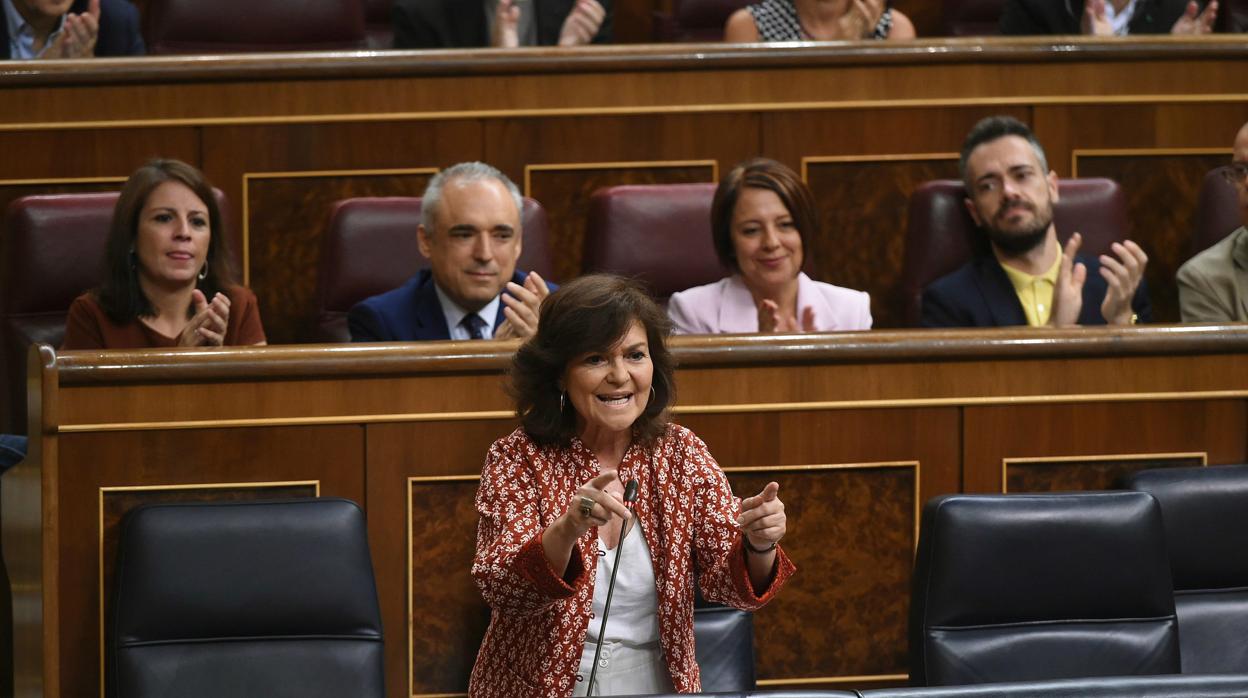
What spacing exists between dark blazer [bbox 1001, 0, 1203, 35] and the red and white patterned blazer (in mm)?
1175

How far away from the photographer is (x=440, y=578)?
118 cm

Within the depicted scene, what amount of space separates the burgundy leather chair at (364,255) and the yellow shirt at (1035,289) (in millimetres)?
448

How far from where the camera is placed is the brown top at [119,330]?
1445 mm

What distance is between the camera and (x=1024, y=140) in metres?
1.63

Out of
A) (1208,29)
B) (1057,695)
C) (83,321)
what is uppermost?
(1208,29)

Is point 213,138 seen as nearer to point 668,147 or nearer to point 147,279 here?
point 147,279

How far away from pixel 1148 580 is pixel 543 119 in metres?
0.87

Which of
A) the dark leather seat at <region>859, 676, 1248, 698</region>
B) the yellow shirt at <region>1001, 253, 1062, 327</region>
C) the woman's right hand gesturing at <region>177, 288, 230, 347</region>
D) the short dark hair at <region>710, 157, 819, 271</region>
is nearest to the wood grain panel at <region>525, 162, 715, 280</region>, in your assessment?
the short dark hair at <region>710, 157, 819, 271</region>

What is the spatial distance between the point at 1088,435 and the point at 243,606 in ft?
1.99

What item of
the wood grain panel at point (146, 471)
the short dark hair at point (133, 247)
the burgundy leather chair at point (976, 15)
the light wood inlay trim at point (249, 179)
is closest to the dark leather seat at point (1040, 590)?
the wood grain panel at point (146, 471)

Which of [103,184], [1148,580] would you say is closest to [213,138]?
[103,184]

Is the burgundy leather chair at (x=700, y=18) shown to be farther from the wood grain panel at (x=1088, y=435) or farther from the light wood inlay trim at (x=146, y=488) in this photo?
the light wood inlay trim at (x=146, y=488)

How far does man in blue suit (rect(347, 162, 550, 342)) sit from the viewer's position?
143 cm

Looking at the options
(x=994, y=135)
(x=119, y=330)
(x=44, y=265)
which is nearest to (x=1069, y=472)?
(x=994, y=135)
